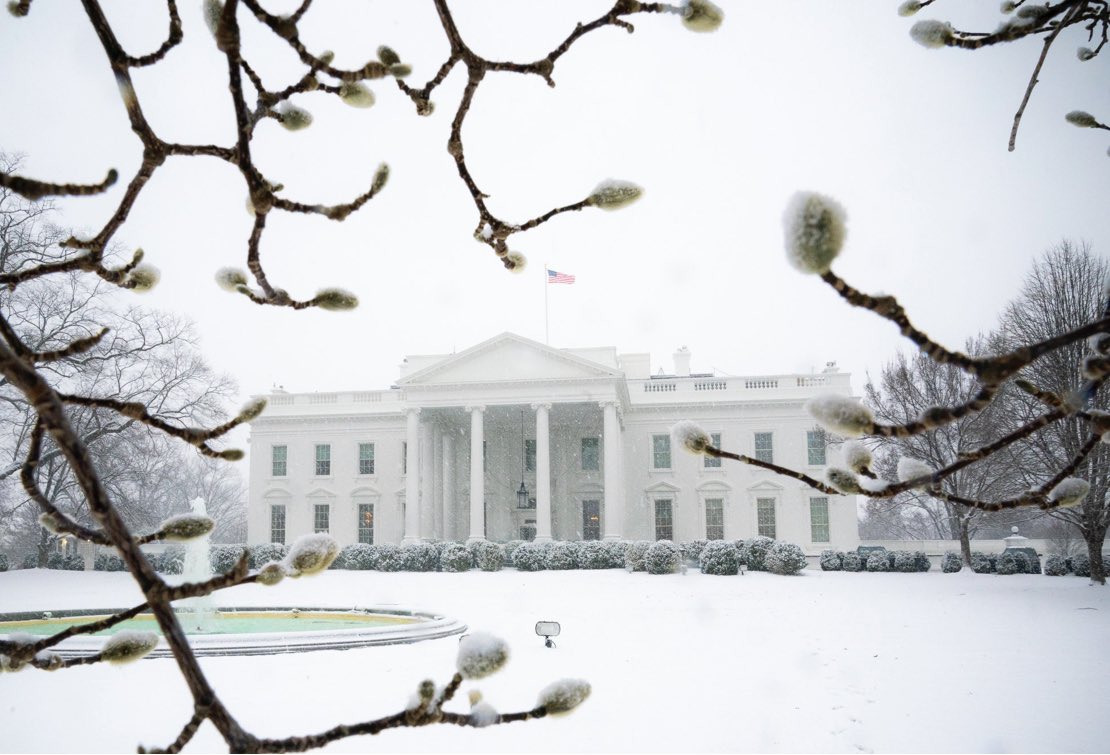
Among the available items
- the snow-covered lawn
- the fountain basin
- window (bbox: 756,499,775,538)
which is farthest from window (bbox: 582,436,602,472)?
the fountain basin

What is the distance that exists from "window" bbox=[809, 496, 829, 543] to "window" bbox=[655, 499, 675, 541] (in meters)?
6.01

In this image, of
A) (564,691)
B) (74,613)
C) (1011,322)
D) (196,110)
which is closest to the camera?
(564,691)

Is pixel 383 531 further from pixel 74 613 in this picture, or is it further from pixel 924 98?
pixel 924 98

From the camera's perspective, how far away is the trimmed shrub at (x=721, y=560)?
24.0 metres

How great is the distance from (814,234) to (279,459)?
39246 mm

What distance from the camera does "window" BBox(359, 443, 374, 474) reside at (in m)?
36.9

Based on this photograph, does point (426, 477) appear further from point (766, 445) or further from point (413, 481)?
point (766, 445)

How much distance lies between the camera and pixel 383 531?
36.1 meters

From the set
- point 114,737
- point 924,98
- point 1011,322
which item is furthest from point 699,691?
point 1011,322

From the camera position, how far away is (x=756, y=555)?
2525 cm

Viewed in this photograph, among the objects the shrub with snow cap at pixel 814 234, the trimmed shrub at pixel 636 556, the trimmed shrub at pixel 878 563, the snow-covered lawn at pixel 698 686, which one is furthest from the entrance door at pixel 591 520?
the shrub with snow cap at pixel 814 234

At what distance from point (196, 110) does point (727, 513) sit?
33.4m

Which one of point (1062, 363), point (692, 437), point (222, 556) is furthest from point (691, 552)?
point (692, 437)

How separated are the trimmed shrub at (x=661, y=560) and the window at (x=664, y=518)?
982 cm
